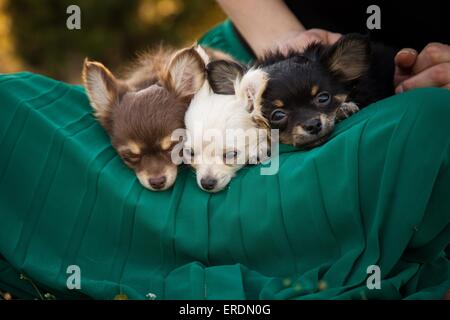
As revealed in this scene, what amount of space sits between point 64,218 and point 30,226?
0.17 meters

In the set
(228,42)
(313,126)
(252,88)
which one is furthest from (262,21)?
(313,126)

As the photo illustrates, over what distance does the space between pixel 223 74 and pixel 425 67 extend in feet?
3.15

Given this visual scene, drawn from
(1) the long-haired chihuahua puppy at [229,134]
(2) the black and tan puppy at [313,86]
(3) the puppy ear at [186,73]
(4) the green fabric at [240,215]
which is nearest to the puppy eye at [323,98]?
(2) the black and tan puppy at [313,86]

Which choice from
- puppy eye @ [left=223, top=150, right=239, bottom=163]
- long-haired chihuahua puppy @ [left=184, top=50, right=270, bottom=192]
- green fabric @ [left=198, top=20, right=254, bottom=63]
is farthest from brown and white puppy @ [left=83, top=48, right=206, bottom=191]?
green fabric @ [left=198, top=20, right=254, bottom=63]

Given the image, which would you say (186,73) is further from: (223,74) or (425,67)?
(425,67)

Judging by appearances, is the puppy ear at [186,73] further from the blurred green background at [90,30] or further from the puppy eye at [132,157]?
the blurred green background at [90,30]

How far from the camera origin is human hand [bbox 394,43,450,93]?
300 centimetres

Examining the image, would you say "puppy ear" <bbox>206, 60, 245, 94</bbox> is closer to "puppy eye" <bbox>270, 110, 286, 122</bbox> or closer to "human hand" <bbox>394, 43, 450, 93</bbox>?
"puppy eye" <bbox>270, 110, 286, 122</bbox>

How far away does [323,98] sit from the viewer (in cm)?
293

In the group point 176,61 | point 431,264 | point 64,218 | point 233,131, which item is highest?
point 176,61

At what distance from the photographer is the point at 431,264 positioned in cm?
262

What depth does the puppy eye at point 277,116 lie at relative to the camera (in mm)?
2896
